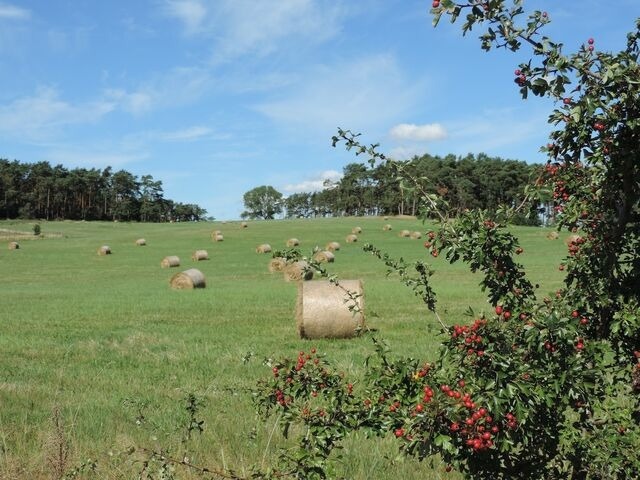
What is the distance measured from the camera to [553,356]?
2973 millimetres

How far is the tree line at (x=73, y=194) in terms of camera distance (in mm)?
140500

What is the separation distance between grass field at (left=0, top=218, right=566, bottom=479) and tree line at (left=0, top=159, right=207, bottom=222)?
118 meters

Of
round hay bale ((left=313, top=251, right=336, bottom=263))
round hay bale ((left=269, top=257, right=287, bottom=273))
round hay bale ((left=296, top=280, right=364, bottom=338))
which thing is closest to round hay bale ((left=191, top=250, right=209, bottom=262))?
round hay bale ((left=313, top=251, right=336, bottom=263))

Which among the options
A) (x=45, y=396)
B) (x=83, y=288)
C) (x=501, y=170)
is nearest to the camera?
(x=45, y=396)

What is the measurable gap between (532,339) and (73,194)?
163161mm

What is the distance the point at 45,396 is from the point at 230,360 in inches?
132

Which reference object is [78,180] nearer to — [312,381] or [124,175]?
[124,175]

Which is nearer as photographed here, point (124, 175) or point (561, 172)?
point (561, 172)

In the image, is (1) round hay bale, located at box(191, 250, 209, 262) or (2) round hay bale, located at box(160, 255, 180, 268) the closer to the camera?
(2) round hay bale, located at box(160, 255, 180, 268)

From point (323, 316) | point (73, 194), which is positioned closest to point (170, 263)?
point (323, 316)

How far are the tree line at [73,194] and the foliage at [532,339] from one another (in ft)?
491

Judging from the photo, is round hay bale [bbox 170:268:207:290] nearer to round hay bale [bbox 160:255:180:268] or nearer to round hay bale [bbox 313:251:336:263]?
round hay bale [bbox 313:251:336:263]

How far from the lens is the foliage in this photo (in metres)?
2.88

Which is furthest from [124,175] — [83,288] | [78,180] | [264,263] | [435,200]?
[435,200]
